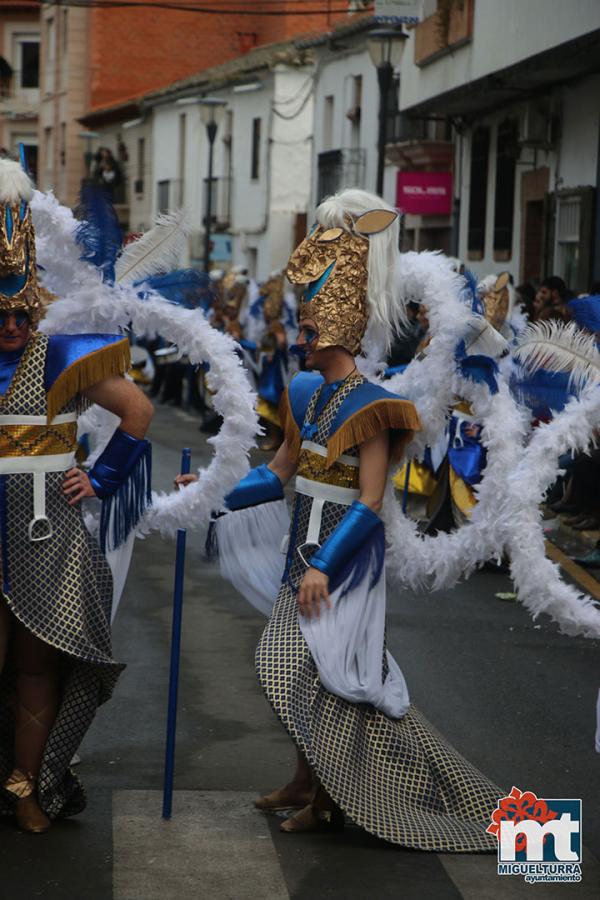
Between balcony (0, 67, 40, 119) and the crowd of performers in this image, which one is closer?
the crowd of performers

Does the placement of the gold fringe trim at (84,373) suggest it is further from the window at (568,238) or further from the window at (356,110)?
the window at (356,110)

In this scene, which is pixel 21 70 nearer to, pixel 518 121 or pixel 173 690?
pixel 518 121

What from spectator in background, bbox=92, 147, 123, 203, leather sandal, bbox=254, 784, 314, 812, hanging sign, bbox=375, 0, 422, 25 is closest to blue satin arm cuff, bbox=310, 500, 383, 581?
leather sandal, bbox=254, 784, 314, 812

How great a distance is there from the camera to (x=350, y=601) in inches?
207

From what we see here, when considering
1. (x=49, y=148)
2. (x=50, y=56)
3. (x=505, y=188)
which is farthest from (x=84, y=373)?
(x=49, y=148)

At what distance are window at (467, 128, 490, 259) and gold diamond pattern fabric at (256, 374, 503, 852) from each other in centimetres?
2077

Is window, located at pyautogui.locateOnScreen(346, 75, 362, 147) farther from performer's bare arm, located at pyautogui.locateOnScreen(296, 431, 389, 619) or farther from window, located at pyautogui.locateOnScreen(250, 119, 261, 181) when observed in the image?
performer's bare arm, located at pyautogui.locateOnScreen(296, 431, 389, 619)

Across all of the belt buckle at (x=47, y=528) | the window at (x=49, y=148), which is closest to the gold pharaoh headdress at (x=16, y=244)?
the belt buckle at (x=47, y=528)

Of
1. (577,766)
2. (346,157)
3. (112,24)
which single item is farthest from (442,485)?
(112,24)

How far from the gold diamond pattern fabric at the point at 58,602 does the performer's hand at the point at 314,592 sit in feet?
2.25

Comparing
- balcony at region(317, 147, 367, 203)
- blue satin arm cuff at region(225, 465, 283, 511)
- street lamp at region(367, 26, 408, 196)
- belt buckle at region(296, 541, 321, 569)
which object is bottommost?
belt buckle at region(296, 541, 321, 569)

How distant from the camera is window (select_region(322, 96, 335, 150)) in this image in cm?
3606

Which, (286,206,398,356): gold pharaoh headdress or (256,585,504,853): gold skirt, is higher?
(286,206,398,356): gold pharaoh headdress

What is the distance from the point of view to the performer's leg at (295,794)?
5.54 metres
